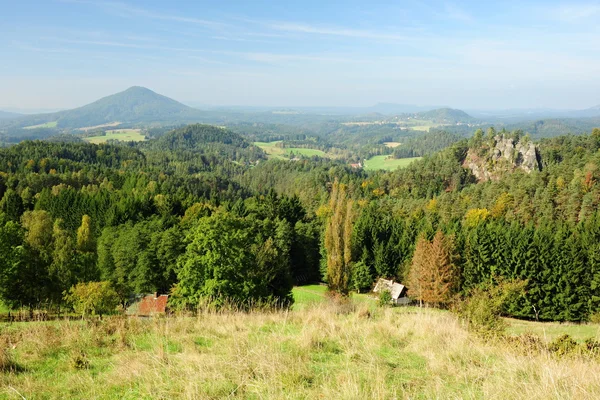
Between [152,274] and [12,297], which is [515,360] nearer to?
[12,297]

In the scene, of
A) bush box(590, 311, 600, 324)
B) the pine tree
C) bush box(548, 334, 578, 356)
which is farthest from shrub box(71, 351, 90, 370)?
bush box(590, 311, 600, 324)

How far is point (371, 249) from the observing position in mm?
51594

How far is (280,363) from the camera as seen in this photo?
5.93 meters

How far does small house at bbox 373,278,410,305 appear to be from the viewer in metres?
42.9

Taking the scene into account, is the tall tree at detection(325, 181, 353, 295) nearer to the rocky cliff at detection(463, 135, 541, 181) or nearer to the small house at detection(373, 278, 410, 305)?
the small house at detection(373, 278, 410, 305)

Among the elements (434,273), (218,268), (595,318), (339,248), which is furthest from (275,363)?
(595,318)

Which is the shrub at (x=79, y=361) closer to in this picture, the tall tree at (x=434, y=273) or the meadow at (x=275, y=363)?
the meadow at (x=275, y=363)

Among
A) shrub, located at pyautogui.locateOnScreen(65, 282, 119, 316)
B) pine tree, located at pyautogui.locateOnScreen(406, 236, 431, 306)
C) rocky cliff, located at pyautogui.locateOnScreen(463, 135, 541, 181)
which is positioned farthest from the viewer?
rocky cliff, located at pyautogui.locateOnScreen(463, 135, 541, 181)

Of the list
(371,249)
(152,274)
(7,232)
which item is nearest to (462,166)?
(371,249)

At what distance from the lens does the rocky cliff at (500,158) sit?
111 m

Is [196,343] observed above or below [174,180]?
above

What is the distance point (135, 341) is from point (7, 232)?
2321 cm

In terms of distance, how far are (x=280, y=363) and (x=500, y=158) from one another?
12558 cm

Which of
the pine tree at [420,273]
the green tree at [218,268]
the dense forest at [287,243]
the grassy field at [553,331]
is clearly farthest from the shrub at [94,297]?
the pine tree at [420,273]
